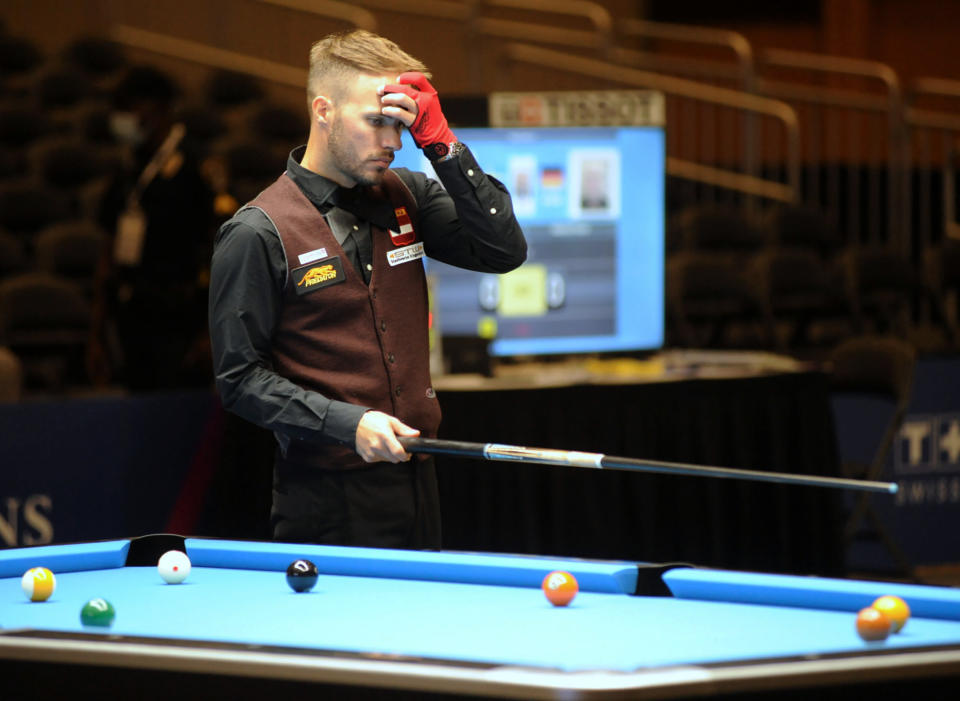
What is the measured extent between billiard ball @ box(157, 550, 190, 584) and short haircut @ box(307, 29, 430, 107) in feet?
3.16

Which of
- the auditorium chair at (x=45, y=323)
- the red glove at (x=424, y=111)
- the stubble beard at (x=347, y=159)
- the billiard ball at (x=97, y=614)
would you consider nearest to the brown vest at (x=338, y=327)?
the stubble beard at (x=347, y=159)

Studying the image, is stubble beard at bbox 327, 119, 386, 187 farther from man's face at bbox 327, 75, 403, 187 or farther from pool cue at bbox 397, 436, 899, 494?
pool cue at bbox 397, 436, 899, 494

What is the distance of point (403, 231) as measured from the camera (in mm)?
2910

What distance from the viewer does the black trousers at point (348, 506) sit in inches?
111

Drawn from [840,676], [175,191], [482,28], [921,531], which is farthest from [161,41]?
[840,676]

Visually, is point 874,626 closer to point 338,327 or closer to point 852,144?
point 338,327

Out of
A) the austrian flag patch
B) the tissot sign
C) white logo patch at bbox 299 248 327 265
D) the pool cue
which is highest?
the tissot sign

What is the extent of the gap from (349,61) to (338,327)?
53 cm

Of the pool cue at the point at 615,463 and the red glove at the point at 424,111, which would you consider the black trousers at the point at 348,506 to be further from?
the red glove at the point at 424,111

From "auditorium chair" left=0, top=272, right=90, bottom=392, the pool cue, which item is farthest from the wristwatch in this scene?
"auditorium chair" left=0, top=272, right=90, bottom=392

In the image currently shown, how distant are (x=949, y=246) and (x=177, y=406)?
4742 millimetres

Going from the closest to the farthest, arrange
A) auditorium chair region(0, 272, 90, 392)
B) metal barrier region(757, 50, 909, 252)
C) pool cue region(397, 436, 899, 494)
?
pool cue region(397, 436, 899, 494), auditorium chair region(0, 272, 90, 392), metal barrier region(757, 50, 909, 252)

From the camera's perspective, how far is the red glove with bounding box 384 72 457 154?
2.76 meters

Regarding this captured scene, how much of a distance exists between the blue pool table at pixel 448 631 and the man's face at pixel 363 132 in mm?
773
